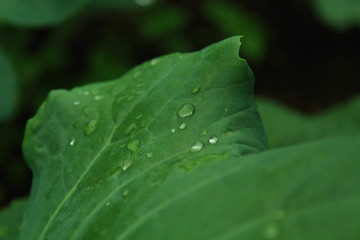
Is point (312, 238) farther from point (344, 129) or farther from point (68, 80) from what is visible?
point (68, 80)

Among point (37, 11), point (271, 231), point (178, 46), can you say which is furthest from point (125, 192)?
point (178, 46)

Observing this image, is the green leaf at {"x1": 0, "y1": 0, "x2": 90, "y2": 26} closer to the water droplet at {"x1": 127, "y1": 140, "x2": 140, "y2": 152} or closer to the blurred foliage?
the water droplet at {"x1": 127, "y1": 140, "x2": 140, "y2": 152}

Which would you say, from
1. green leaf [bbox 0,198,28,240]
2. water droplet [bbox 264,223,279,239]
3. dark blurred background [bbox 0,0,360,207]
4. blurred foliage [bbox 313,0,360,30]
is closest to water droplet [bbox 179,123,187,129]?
water droplet [bbox 264,223,279,239]

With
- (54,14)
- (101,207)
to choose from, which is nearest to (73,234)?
(101,207)

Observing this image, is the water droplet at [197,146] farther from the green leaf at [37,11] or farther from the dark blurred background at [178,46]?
the dark blurred background at [178,46]

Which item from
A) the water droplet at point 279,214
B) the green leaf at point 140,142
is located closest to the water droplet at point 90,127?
the green leaf at point 140,142
